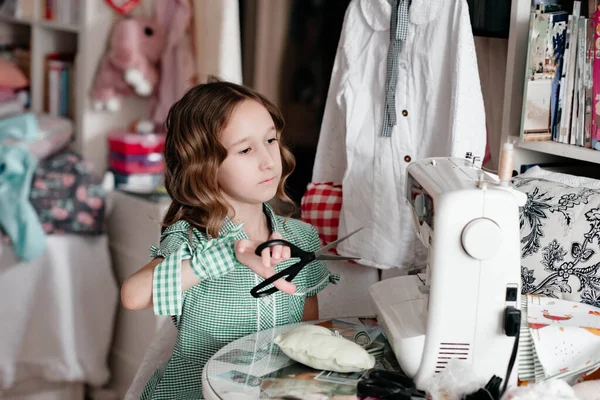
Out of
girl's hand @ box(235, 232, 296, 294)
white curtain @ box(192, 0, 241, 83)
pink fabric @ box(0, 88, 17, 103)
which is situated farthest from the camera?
pink fabric @ box(0, 88, 17, 103)

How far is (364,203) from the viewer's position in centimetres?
163

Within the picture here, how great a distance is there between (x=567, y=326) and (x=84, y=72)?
1.96 m

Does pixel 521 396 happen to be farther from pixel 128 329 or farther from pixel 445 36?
pixel 128 329

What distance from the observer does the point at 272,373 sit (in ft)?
3.74

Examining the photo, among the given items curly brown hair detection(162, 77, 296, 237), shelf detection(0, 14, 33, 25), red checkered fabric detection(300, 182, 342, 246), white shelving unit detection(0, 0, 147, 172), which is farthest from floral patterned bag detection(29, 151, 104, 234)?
curly brown hair detection(162, 77, 296, 237)

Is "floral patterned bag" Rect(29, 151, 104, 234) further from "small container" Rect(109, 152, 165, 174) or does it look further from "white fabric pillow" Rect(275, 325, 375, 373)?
"white fabric pillow" Rect(275, 325, 375, 373)

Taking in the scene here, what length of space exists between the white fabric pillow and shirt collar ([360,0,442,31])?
68 centimetres

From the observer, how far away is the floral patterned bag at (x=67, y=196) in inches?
98.0

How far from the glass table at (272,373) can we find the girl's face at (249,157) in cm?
25

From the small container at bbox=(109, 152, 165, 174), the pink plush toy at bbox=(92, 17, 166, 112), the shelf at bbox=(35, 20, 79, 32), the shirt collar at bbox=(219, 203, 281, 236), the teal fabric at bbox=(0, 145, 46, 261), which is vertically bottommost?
the teal fabric at bbox=(0, 145, 46, 261)

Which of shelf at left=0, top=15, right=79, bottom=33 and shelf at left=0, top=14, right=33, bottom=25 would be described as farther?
shelf at left=0, top=14, right=33, bottom=25

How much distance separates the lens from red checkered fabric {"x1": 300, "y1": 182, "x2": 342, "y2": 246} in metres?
1.70

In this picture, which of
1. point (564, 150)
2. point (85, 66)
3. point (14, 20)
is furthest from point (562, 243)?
point (14, 20)

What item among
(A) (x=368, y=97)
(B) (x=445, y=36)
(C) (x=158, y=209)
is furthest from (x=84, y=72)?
(B) (x=445, y=36)
